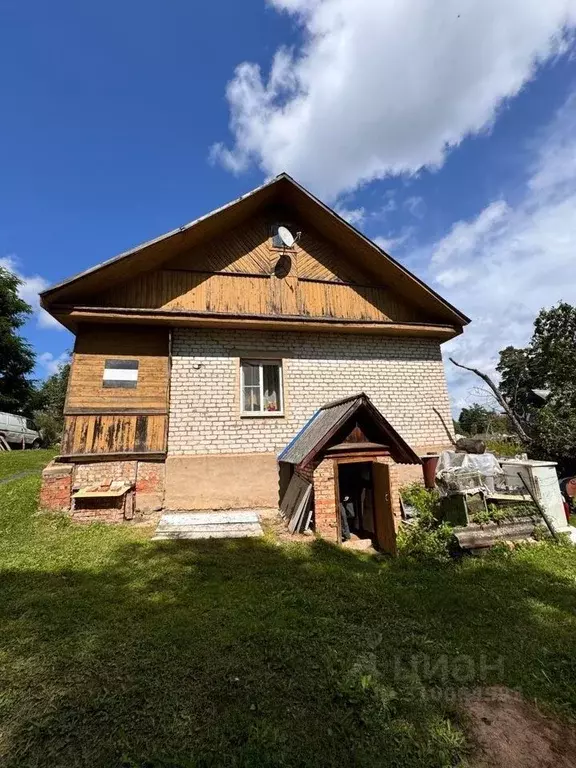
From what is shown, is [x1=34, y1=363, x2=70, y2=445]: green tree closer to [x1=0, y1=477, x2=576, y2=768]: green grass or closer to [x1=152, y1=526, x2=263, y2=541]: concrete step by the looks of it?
[x1=152, y1=526, x2=263, y2=541]: concrete step

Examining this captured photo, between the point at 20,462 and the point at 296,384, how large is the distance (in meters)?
12.1

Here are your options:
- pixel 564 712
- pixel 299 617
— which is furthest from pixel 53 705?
pixel 564 712

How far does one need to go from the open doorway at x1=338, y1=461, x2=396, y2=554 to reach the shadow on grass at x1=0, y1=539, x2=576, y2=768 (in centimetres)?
108

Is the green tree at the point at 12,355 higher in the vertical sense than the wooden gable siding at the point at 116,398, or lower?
higher

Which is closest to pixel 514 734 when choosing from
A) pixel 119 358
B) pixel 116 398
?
pixel 116 398

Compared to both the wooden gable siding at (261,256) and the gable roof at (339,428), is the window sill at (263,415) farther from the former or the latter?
the wooden gable siding at (261,256)

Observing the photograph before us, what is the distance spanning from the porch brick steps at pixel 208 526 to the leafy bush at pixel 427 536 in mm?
2834

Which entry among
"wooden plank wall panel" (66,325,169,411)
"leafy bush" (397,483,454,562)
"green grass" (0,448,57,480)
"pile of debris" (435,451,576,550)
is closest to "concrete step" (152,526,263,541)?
"leafy bush" (397,483,454,562)

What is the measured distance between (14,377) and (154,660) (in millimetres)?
29682

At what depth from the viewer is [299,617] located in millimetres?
4352

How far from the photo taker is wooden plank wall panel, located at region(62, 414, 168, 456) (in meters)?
8.41

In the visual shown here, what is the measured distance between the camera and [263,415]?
954 cm

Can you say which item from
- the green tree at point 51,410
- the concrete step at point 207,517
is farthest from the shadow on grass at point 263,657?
the green tree at point 51,410

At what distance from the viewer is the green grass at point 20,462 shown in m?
12.9
